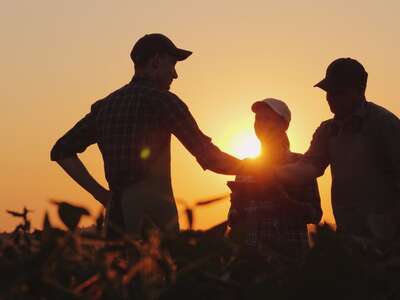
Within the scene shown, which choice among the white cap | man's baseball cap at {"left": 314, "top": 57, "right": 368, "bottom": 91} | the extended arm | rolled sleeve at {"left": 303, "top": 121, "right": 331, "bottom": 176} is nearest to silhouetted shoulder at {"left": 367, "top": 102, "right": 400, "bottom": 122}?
man's baseball cap at {"left": 314, "top": 57, "right": 368, "bottom": 91}

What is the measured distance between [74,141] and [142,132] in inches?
31.7

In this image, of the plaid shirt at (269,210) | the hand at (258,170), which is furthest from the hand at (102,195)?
the plaid shirt at (269,210)

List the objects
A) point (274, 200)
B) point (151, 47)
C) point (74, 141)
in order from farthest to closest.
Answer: point (274, 200), point (74, 141), point (151, 47)

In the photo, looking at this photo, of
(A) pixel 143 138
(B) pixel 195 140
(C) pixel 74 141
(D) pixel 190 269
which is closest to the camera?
(D) pixel 190 269

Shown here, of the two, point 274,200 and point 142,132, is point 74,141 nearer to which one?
point 142,132

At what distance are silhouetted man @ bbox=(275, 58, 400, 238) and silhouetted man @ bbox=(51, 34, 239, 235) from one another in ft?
2.59

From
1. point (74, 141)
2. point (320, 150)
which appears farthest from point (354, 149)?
point (74, 141)

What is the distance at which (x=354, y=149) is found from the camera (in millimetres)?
5176

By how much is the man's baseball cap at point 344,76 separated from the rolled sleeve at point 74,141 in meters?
1.84

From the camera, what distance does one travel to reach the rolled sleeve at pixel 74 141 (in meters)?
5.42

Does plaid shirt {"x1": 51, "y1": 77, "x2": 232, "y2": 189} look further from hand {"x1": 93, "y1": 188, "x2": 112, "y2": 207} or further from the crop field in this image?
the crop field

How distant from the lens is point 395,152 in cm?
495

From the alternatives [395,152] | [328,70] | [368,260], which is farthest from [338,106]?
[368,260]

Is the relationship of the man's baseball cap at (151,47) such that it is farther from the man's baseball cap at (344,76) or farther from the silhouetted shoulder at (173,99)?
the man's baseball cap at (344,76)
